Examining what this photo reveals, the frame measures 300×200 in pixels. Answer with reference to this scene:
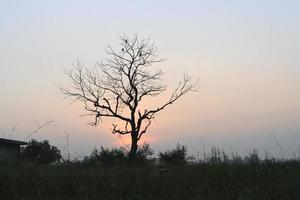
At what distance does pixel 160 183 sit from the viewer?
10.6 metres

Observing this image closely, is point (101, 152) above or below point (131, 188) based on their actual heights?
above

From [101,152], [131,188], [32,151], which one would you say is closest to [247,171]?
[131,188]

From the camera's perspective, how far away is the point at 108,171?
1151cm

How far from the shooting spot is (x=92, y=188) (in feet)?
34.2

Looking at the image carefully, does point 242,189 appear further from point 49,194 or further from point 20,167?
point 20,167

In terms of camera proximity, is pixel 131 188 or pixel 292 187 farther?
pixel 131 188

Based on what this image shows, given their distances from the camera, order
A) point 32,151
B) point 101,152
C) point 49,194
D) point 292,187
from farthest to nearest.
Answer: point 32,151
point 101,152
point 49,194
point 292,187

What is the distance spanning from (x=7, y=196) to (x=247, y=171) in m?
4.80

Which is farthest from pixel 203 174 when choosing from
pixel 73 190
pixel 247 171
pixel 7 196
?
pixel 7 196

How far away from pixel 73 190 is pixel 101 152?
11.9 m

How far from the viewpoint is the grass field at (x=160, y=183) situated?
9984 millimetres

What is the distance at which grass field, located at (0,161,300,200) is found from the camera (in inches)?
393

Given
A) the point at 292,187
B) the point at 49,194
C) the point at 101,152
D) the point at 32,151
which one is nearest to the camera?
the point at 292,187

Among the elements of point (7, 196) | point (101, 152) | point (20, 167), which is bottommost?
point (7, 196)
